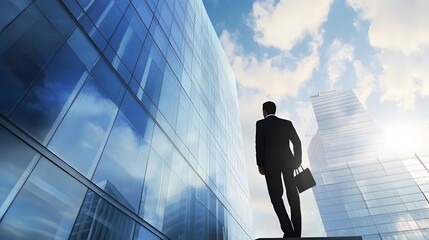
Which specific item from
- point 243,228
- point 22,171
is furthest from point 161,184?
point 243,228

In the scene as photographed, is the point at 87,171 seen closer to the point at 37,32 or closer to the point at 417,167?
the point at 37,32

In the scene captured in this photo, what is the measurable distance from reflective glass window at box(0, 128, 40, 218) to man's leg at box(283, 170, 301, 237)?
14.0 feet

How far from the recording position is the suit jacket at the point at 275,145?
4.03m

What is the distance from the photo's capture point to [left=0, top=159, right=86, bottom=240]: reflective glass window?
4.10 m

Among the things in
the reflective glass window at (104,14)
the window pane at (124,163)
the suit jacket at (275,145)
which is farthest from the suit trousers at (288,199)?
the reflective glass window at (104,14)

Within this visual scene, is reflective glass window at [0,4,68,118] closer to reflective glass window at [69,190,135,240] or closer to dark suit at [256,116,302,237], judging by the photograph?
reflective glass window at [69,190,135,240]

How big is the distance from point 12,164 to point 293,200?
177 inches

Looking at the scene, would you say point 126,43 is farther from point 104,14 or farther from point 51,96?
point 51,96

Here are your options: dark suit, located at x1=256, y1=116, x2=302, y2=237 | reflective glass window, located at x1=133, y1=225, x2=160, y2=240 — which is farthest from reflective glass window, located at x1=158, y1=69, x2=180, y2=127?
dark suit, located at x1=256, y1=116, x2=302, y2=237

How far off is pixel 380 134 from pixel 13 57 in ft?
407

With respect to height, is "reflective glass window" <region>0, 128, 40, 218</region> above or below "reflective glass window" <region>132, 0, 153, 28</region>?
below

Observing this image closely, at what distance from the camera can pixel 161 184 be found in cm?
948

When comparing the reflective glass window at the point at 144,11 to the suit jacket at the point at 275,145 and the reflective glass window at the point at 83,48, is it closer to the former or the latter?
the reflective glass window at the point at 83,48

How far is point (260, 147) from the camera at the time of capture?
14.1 ft
